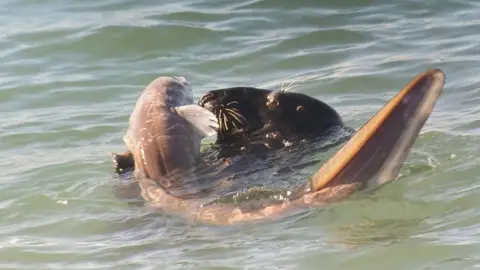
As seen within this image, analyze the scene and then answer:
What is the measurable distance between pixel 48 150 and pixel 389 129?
3.16m

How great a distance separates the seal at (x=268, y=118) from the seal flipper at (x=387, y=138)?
4.86ft

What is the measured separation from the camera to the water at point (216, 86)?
4.71 metres

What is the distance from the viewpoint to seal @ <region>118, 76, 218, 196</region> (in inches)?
218

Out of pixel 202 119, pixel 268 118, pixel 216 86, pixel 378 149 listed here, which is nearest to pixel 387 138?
pixel 378 149

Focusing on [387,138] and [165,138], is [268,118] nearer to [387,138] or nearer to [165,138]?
[165,138]

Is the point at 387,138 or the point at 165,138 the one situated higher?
the point at 387,138

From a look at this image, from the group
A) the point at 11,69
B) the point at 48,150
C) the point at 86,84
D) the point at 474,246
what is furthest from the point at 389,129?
the point at 11,69

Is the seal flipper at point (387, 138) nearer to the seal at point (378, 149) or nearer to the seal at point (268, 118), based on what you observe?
the seal at point (378, 149)

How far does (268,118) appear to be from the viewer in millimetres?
6145

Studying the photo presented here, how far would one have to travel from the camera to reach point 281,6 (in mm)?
11234

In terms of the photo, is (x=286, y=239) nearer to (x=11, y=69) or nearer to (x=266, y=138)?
(x=266, y=138)

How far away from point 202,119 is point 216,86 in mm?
2951

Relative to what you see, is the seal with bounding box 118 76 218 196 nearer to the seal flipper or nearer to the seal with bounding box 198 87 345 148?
the seal with bounding box 198 87 345 148

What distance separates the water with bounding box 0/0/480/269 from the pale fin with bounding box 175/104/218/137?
59cm
